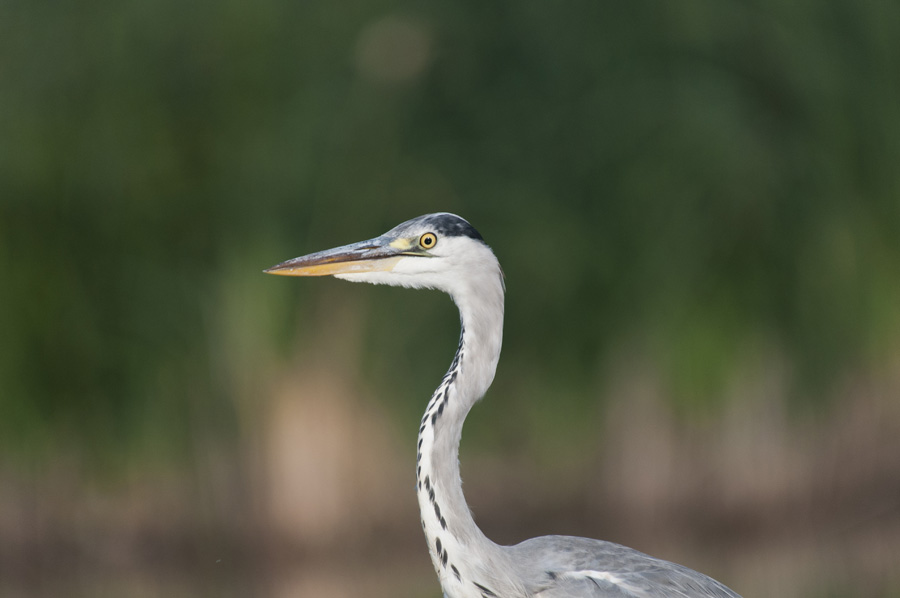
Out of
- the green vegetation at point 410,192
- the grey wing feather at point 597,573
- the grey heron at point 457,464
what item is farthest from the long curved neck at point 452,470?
the green vegetation at point 410,192

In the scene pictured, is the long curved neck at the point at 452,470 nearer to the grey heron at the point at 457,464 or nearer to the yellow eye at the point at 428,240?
the grey heron at the point at 457,464

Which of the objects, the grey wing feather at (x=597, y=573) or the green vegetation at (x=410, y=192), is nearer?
the grey wing feather at (x=597, y=573)

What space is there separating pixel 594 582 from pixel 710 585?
0.40 metres

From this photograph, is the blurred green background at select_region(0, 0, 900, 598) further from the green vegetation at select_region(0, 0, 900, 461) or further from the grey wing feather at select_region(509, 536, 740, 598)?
the grey wing feather at select_region(509, 536, 740, 598)

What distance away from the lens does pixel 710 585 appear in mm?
3709

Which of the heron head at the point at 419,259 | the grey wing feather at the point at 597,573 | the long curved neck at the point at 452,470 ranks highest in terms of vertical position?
the heron head at the point at 419,259

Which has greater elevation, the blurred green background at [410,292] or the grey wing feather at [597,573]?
the blurred green background at [410,292]

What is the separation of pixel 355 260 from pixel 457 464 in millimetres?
671

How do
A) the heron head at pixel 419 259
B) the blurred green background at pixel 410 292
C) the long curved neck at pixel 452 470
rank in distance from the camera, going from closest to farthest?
the long curved neck at pixel 452 470, the heron head at pixel 419 259, the blurred green background at pixel 410 292

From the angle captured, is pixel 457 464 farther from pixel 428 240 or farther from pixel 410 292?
pixel 410 292

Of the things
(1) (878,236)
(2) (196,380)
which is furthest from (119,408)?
Result: (1) (878,236)

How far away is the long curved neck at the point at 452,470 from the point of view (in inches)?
137

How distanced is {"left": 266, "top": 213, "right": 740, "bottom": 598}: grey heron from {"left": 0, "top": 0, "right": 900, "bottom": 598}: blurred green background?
229 centimetres

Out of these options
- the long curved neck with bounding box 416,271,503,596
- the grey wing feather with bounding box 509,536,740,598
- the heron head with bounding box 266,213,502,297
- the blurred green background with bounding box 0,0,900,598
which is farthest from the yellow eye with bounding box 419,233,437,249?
the blurred green background with bounding box 0,0,900,598
